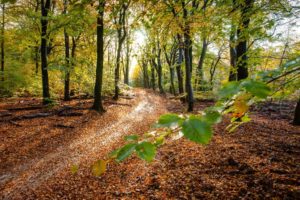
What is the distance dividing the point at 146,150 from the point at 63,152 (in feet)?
25.3

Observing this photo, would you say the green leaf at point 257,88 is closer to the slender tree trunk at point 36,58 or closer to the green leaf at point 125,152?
the green leaf at point 125,152

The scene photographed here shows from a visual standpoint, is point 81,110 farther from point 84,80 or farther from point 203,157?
point 203,157

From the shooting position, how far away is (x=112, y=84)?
20016 mm

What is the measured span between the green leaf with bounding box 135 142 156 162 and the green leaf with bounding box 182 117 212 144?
0.17m

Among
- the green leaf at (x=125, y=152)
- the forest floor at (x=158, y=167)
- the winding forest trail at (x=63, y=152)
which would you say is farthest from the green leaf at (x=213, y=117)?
the winding forest trail at (x=63, y=152)

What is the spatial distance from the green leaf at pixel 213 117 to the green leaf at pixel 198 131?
0.05 metres

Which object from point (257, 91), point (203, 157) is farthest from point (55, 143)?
point (257, 91)

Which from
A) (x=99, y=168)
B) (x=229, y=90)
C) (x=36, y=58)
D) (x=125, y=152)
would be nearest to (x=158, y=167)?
(x=99, y=168)

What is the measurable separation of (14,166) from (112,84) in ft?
45.1

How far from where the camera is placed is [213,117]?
85 cm

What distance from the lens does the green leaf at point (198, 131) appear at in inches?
29.3

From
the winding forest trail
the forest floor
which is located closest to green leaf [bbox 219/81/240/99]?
the forest floor

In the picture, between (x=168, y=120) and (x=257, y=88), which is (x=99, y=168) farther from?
(x=257, y=88)

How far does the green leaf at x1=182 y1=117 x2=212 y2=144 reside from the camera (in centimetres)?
74
